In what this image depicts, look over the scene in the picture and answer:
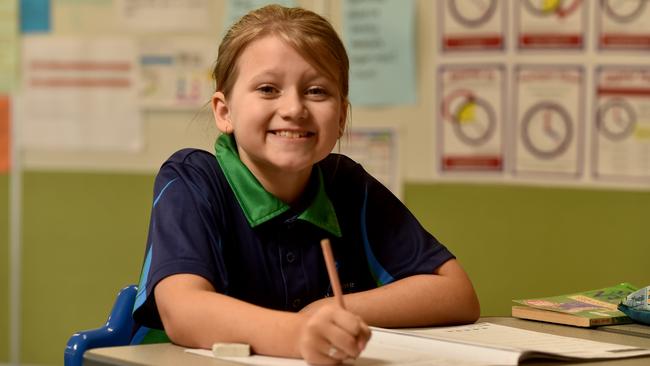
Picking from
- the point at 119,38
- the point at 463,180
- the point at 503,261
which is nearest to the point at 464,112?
the point at 463,180

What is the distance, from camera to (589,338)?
142 cm

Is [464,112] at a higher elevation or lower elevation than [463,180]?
higher

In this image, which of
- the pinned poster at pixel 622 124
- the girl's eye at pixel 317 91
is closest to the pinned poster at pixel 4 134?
the pinned poster at pixel 622 124

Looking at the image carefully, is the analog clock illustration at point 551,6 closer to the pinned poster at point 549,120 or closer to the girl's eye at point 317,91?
the pinned poster at point 549,120

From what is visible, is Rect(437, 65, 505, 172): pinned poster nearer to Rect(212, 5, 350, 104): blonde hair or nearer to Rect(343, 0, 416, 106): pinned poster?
Rect(343, 0, 416, 106): pinned poster

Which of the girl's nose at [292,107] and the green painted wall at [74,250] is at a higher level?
the girl's nose at [292,107]

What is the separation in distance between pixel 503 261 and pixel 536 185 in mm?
214

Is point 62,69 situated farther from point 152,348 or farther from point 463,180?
point 152,348

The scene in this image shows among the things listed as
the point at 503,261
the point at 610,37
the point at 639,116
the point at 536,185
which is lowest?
the point at 503,261

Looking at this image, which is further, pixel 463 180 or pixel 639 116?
pixel 463 180

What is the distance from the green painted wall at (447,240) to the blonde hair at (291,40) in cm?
127

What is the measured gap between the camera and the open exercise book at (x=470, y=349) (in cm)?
118

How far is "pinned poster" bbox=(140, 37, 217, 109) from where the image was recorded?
3248 millimetres

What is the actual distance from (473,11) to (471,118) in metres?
0.28
